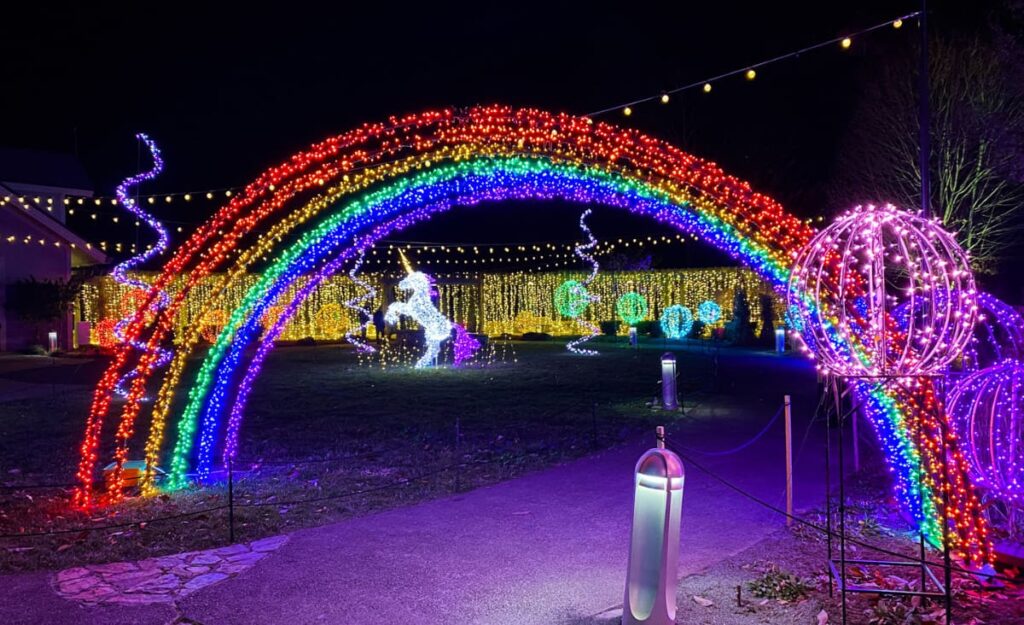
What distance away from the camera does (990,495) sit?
20.9 feet

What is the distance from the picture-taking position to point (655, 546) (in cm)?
464

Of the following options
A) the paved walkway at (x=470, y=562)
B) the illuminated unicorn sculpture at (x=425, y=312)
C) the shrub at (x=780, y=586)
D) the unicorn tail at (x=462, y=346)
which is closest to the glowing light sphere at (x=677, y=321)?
the unicorn tail at (x=462, y=346)

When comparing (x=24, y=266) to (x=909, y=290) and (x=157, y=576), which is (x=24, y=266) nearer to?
(x=157, y=576)

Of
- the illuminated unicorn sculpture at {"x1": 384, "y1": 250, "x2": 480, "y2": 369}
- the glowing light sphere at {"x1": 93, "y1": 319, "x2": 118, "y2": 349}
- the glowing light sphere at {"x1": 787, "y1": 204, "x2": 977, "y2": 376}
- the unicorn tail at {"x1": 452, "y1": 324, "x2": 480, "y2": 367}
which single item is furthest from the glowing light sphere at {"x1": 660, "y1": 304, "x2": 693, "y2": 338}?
the glowing light sphere at {"x1": 787, "y1": 204, "x2": 977, "y2": 376}

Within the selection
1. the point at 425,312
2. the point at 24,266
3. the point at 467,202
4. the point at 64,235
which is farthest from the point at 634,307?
the point at 467,202

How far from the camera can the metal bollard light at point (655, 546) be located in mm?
4590

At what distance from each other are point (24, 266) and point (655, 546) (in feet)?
104

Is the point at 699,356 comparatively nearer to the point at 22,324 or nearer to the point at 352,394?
Answer: the point at 352,394

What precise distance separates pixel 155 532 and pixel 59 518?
1.43 meters

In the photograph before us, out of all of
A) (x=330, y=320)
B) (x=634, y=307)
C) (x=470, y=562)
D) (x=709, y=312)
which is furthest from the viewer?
(x=330, y=320)

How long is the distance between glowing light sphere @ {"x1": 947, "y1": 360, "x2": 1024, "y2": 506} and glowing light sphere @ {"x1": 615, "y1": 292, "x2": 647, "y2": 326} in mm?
28722

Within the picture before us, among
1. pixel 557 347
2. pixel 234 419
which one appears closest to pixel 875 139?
pixel 557 347

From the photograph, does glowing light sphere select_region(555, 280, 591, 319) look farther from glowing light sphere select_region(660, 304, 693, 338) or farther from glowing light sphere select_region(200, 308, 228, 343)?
glowing light sphere select_region(200, 308, 228, 343)

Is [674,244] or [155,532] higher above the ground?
[674,244]
